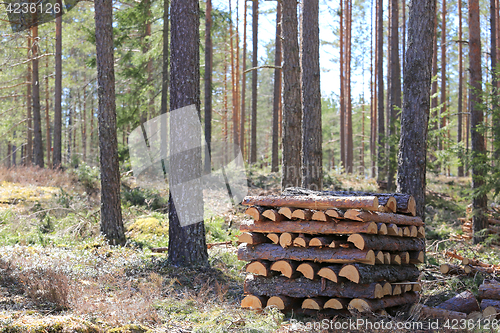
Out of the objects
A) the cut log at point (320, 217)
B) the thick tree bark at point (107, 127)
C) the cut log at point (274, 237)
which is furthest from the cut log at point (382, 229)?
the thick tree bark at point (107, 127)

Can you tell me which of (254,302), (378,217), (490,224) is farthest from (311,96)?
(490,224)

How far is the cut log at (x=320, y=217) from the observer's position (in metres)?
5.37

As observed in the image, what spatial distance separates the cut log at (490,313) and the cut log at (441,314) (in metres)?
0.29

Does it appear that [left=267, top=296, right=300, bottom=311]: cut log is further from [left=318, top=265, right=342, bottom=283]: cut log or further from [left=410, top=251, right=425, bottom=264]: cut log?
[left=410, top=251, right=425, bottom=264]: cut log

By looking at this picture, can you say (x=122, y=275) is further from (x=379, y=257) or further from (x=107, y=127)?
(x=379, y=257)

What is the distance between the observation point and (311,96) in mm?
9641

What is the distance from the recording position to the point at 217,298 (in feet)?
19.6

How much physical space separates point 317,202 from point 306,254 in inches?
28.9

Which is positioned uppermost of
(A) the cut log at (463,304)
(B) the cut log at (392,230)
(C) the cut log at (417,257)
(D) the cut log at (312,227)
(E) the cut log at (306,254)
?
(D) the cut log at (312,227)

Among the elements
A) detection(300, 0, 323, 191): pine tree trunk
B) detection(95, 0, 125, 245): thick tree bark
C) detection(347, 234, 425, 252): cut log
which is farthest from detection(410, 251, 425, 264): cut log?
detection(95, 0, 125, 245): thick tree bark

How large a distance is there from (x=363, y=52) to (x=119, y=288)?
30449 millimetres

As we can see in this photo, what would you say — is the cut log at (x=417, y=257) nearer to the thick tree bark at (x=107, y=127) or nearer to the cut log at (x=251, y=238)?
the cut log at (x=251, y=238)

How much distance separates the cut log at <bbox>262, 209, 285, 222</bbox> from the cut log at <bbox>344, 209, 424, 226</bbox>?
0.98m

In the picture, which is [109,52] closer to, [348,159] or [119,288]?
[119,288]
